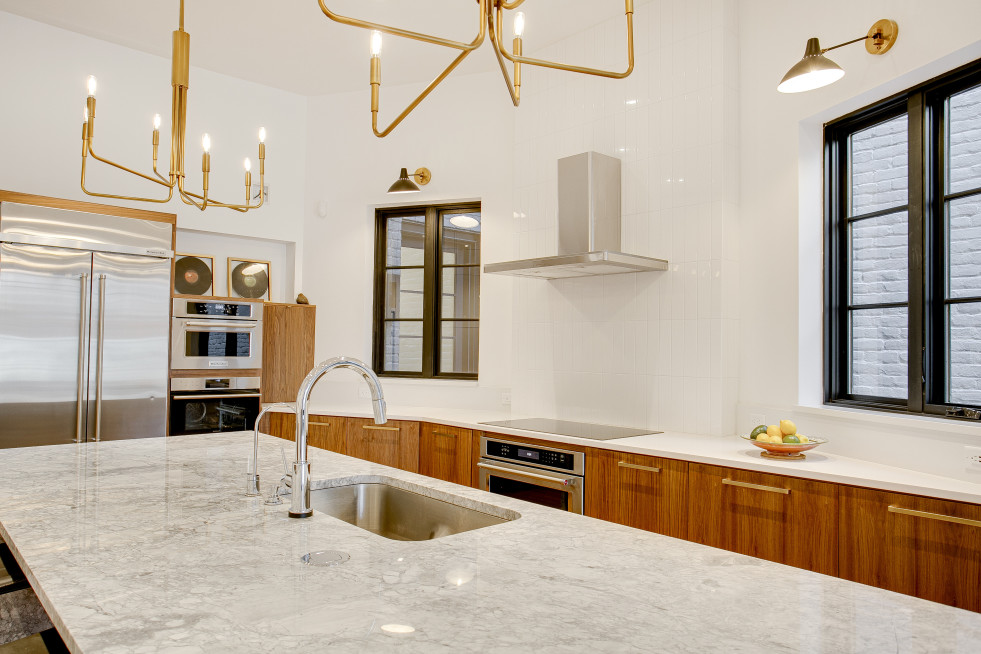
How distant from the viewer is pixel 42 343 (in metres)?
3.34

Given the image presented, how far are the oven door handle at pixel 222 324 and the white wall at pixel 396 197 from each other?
739mm

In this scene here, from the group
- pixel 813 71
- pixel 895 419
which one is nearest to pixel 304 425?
pixel 813 71

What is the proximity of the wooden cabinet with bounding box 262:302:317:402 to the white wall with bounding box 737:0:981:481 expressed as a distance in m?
2.94

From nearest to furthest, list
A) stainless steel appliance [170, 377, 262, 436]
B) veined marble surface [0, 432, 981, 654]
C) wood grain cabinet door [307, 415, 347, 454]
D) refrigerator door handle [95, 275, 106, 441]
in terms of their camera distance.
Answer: veined marble surface [0, 432, 981, 654]
refrigerator door handle [95, 275, 106, 441]
stainless steel appliance [170, 377, 262, 436]
wood grain cabinet door [307, 415, 347, 454]

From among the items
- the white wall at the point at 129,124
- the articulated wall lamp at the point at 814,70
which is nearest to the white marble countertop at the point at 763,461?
the articulated wall lamp at the point at 814,70

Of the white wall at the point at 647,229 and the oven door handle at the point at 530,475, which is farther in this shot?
the white wall at the point at 647,229

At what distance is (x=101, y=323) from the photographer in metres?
3.50

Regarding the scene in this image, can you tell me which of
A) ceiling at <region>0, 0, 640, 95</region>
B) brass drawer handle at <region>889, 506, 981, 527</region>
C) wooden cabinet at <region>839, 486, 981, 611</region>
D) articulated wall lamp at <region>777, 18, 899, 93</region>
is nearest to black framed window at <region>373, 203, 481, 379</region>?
ceiling at <region>0, 0, 640, 95</region>

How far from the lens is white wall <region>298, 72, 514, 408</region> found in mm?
4340

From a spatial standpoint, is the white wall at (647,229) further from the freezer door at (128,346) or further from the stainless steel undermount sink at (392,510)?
the freezer door at (128,346)

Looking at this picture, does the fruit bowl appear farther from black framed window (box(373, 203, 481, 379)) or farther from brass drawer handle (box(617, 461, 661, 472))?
black framed window (box(373, 203, 481, 379))

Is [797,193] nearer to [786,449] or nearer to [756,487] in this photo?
[786,449]

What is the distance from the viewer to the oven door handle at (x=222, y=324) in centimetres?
389

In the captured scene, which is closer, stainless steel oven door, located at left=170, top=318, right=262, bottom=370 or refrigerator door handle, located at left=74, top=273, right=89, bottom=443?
refrigerator door handle, located at left=74, top=273, right=89, bottom=443
